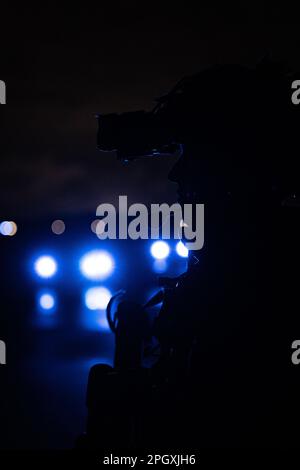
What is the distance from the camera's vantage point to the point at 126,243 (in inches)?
537

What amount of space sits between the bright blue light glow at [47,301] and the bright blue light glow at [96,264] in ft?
8.29

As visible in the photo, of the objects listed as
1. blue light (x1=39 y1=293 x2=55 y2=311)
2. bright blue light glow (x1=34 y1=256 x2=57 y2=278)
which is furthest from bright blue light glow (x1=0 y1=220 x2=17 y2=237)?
blue light (x1=39 y1=293 x2=55 y2=311)

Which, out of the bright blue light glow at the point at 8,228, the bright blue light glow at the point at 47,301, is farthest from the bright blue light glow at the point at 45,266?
the bright blue light glow at the point at 47,301

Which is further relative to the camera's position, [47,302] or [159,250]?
[159,250]

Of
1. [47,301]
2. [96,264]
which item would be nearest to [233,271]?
[47,301]

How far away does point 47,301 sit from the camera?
9.94 m

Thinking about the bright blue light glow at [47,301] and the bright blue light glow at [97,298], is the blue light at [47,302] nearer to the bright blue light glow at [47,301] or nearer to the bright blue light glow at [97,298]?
the bright blue light glow at [47,301]

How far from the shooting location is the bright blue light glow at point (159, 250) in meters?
13.4

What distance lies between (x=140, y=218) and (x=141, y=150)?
596 millimetres

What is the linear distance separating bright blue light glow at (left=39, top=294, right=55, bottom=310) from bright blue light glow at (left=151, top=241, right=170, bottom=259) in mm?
3812

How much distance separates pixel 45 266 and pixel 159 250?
12.0 ft

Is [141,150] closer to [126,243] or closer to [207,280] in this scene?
[207,280]

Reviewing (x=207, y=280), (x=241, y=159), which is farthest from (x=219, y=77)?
(x=207, y=280)

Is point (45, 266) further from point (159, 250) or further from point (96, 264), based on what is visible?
point (159, 250)
